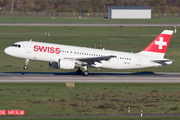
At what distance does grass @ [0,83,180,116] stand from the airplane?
5.94 m

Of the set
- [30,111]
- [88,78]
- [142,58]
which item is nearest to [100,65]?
[88,78]

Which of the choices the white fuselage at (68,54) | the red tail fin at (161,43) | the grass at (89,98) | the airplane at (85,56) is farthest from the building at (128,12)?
the grass at (89,98)

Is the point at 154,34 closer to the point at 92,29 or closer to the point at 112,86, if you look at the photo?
the point at 92,29

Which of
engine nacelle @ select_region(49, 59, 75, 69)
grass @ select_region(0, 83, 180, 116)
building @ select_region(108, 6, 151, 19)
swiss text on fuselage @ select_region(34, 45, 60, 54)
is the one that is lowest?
grass @ select_region(0, 83, 180, 116)

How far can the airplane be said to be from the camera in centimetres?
4797

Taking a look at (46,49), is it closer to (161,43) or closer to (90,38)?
(161,43)

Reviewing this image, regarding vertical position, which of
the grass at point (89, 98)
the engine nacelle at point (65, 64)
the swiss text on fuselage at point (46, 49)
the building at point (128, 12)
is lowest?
the grass at point (89, 98)

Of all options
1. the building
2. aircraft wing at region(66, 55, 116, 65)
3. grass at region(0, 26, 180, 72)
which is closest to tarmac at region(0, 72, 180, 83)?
aircraft wing at region(66, 55, 116, 65)

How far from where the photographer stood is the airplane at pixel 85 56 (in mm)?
47969

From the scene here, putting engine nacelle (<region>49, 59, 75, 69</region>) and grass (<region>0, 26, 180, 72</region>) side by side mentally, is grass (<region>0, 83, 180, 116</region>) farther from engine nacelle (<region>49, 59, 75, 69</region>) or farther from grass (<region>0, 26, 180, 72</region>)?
grass (<region>0, 26, 180, 72</region>)

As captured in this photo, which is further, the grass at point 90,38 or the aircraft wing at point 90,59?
the grass at point 90,38

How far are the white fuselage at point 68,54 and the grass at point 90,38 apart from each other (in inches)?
361

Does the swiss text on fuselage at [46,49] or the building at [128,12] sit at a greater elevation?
the building at [128,12]

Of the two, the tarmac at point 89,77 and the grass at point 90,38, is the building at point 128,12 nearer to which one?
the grass at point 90,38
